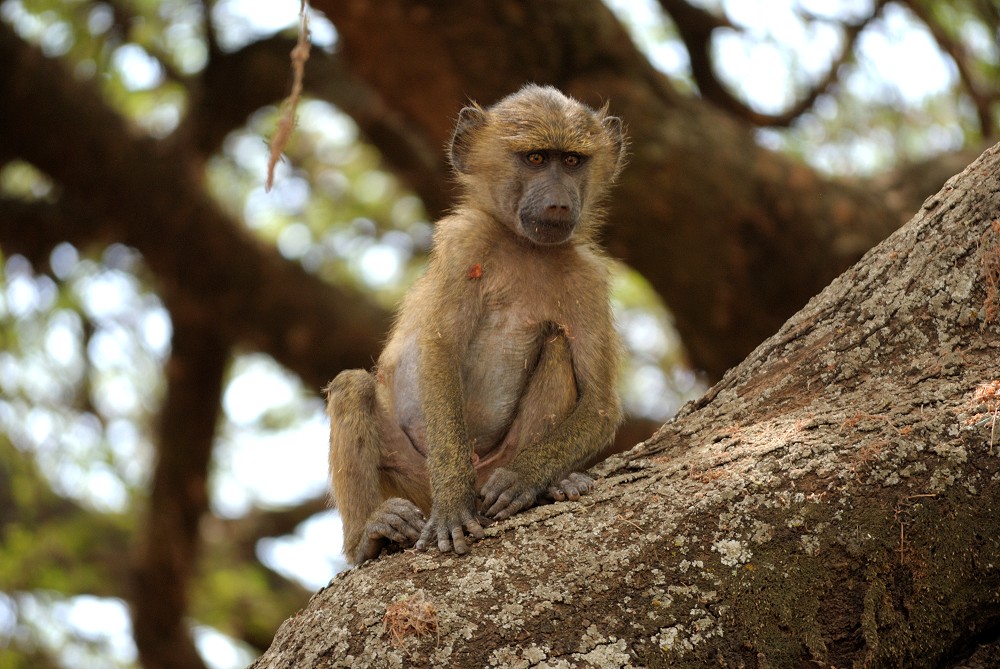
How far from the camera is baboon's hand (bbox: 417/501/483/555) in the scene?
3555mm

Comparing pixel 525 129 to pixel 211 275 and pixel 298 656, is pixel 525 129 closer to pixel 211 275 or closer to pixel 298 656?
pixel 298 656

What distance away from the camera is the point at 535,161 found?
209 inches

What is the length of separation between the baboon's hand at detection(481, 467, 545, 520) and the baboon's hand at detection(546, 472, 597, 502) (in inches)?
3.1

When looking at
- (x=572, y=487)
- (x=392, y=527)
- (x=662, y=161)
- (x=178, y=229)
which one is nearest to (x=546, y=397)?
(x=572, y=487)

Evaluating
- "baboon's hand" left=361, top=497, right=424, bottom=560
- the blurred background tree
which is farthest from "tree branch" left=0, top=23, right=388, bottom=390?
"baboon's hand" left=361, top=497, right=424, bottom=560

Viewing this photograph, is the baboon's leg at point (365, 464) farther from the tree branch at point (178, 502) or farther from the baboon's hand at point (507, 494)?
the tree branch at point (178, 502)

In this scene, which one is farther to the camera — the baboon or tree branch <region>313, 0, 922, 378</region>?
tree branch <region>313, 0, 922, 378</region>

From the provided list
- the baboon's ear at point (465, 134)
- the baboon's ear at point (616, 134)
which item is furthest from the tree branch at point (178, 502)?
the baboon's ear at point (616, 134)

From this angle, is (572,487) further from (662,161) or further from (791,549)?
(662,161)

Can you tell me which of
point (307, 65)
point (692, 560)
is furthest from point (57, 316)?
point (692, 560)

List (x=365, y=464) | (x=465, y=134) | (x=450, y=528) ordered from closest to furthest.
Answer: (x=450, y=528)
(x=365, y=464)
(x=465, y=134)

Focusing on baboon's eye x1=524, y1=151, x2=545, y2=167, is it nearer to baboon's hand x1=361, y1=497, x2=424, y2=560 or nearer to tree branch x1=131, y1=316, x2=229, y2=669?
baboon's hand x1=361, y1=497, x2=424, y2=560

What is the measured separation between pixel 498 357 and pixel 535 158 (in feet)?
3.51

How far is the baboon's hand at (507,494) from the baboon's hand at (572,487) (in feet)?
0.26
